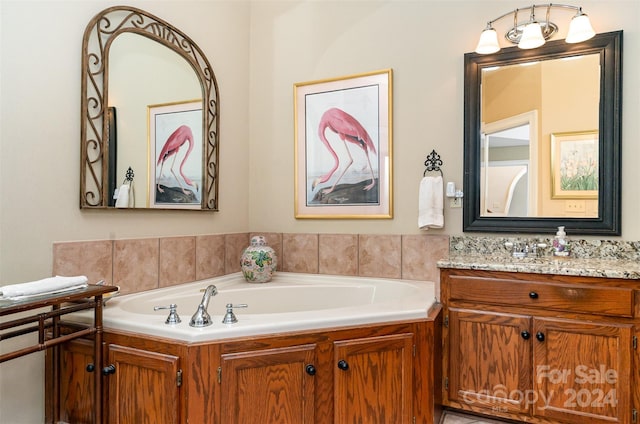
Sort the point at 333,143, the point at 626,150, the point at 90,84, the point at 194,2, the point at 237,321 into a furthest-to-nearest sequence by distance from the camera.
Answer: the point at 333,143, the point at 194,2, the point at 626,150, the point at 90,84, the point at 237,321

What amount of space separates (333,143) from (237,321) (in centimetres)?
161

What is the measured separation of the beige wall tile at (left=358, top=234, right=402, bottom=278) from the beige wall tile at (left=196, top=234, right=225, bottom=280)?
1000 mm

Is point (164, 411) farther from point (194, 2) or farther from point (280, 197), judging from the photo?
point (194, 2)

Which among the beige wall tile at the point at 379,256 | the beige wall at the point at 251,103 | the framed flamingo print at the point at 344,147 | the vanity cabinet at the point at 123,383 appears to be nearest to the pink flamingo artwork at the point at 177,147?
the beige wall at the point at 251,103

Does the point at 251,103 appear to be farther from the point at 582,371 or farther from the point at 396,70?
the point at 582,371

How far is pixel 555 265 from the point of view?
195 centimetres

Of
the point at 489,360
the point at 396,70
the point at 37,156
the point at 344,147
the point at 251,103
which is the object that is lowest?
the point at 489,360

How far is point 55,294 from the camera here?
59.2 inches

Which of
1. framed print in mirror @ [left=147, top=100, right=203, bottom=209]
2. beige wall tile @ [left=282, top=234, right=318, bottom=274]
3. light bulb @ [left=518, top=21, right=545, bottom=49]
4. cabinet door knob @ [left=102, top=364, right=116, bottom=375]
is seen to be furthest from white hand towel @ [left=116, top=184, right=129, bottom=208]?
light bulb @ [left=518, top=21, right=545, bottom=49]

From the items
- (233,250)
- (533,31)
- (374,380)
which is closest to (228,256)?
(233,250)

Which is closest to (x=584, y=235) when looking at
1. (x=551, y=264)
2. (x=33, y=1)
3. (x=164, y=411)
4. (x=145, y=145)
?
(x=551, y=264)

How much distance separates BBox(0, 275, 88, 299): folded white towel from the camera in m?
1.41

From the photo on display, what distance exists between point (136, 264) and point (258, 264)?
0.79m

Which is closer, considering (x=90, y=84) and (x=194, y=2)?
(x=90, y=84)
